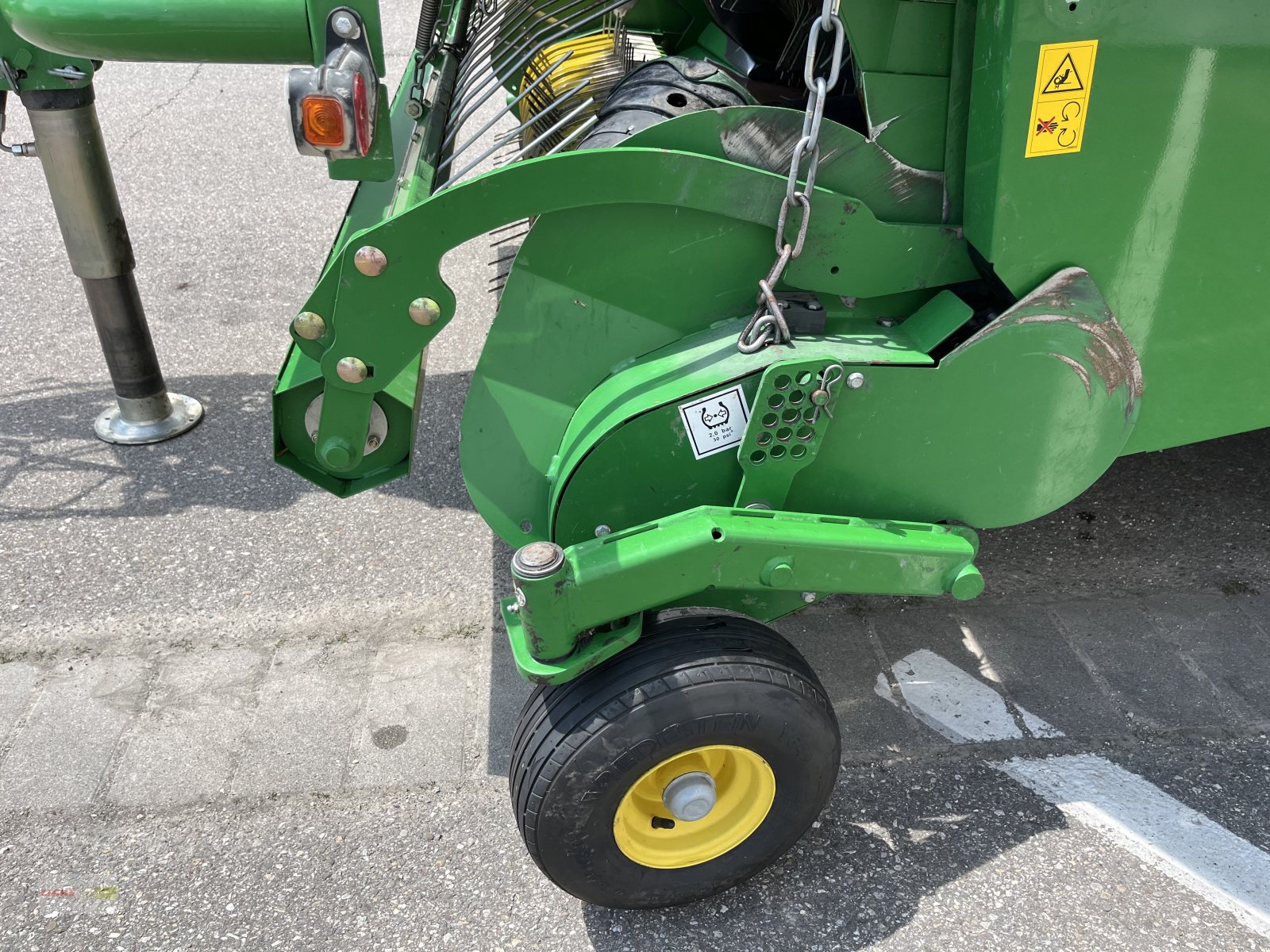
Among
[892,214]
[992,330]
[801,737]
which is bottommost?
[801,737]

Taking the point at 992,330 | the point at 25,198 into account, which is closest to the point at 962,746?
the point at 992,330

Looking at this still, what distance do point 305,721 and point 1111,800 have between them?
194 cm

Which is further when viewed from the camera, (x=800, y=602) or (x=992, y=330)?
(x=800, y=602)

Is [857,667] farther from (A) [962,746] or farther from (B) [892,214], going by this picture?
(B) [892,214]

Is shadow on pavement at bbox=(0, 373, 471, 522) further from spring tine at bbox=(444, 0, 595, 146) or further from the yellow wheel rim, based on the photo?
the yellow wheel rim

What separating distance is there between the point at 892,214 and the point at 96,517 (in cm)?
264

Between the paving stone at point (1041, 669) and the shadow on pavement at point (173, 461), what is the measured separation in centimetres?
166

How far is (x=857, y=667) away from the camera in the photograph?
265 cm

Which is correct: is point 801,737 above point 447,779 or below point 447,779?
above

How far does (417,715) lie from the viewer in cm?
253

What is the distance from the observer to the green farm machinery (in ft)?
5.74

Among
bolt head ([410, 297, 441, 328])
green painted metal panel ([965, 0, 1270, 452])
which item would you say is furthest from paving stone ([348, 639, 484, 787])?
green painted metal panel ([965, 0, 1270, 452])

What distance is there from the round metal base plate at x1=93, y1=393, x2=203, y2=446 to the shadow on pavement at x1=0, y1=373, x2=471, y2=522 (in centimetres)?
3

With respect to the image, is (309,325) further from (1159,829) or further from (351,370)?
→ (1159,829)
